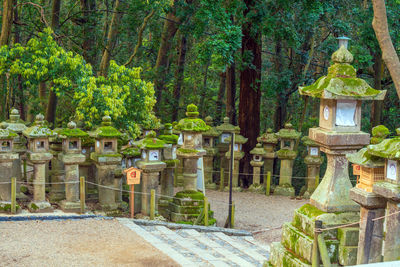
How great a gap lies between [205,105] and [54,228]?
615 inches

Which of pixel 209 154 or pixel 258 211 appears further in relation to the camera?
pixel 209 154

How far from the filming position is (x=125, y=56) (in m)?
24.0

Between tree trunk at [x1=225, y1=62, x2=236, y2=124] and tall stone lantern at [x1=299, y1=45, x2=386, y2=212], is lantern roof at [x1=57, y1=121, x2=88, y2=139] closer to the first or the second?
tall stone lantern at [x1=299, y1=45, x2=386, y2=212]

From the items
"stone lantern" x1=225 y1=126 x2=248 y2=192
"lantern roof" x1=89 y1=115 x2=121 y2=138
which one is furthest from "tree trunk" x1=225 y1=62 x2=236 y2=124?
"lantern roof" x1=89 y1=115 x2=121 y2=138

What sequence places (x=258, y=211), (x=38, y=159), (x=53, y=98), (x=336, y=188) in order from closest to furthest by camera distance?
(x=336, y=188) → (x=38, y=159) → (x=258, y=211) → (x=53, y=98)

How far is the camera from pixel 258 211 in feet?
48.0

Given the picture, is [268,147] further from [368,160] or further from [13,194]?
[368,160]

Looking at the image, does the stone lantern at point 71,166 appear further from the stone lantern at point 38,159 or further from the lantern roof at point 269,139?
the lantern roof at point 269,139

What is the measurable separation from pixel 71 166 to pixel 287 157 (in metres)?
7.26

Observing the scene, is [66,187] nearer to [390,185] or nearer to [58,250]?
[58,250]

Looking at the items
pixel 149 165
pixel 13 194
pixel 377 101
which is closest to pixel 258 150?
pixel 377 101

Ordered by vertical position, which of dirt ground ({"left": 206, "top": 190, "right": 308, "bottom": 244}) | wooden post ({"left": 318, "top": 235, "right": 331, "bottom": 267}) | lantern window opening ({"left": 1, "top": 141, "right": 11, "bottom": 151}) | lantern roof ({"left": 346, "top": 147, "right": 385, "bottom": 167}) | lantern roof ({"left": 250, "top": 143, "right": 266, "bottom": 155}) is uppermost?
lantern roof ({"left": 346, "top": 147, "right": 385, "bottom": 167})

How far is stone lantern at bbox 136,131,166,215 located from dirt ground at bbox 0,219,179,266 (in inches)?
53.3

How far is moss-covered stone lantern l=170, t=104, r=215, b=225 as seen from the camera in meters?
12.3
